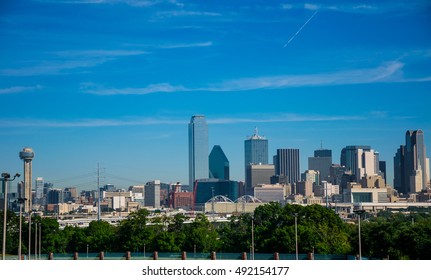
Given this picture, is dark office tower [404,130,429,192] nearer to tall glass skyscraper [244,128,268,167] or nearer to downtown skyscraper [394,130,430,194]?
downtown skyscraper [394,130,430,194]

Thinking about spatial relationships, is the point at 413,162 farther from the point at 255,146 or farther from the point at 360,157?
the point at 255,146

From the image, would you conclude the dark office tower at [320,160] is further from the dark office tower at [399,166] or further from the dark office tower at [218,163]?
the dark office tower at [218,163]

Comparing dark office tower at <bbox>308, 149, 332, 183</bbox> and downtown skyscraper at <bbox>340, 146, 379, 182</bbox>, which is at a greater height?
downtown skyscraper at <bbox>340, 146, 379, 182</bbox>

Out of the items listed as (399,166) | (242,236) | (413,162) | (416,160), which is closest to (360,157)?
(399,166)

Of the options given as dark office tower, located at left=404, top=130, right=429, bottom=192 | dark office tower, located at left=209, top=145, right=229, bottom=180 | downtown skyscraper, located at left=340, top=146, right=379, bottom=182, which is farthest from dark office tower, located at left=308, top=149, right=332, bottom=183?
dark office tower, located at left=209, top=145, right=229, bottom=180
